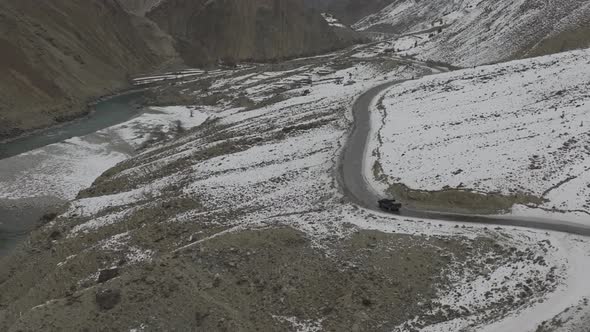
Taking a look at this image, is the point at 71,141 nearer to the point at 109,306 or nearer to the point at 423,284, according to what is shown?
the point at 109,306

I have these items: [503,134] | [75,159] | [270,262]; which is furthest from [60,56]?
[270,262]

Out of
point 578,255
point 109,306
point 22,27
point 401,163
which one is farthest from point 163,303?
point 22,27

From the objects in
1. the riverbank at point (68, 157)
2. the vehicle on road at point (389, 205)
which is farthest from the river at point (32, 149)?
the vehicle on road at point (389, 205)

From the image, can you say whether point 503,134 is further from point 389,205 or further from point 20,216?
Result: point 20,216

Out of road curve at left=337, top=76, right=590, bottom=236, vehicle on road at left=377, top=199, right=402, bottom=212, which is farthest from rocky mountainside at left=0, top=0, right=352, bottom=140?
vehicle on road at left=377, top=199, right=402, bottom=212

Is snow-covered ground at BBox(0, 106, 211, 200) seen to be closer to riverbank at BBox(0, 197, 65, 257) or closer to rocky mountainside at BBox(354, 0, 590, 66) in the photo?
riverbank at BBox(0, 197, 65, 257)

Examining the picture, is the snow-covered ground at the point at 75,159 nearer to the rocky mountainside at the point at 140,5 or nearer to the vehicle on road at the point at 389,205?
the vehicle on road at the point at 389,205
